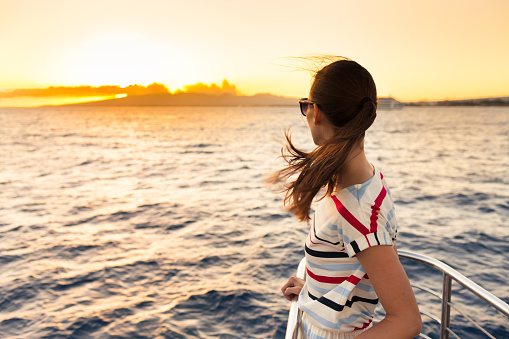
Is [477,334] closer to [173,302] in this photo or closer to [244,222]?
[173,302]

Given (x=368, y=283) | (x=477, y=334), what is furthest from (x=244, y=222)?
(x=368, y=283)

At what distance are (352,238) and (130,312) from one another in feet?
19.5

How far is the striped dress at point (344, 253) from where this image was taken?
1181mm

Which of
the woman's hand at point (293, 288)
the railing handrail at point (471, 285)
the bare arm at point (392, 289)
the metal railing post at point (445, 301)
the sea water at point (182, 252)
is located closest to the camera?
the bare arm at point (392, 289)

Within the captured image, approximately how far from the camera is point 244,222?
36.9ft

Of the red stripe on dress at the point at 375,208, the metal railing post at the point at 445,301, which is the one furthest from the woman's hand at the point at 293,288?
the metal railing post at the point at 445,301

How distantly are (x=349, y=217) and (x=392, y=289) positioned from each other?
0.25 metres

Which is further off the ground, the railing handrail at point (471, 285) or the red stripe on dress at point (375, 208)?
the red stripe on dress at point (375, 208)

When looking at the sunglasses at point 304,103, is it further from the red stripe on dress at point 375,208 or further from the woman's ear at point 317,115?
the red stripe on dress at point 375,208

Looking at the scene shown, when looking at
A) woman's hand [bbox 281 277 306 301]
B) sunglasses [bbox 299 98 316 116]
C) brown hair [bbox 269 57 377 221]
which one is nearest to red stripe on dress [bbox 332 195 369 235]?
brown hair [bbox 269 57 377 221]

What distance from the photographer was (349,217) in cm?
120

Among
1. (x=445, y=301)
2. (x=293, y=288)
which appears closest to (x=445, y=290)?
(x=445, y=301)

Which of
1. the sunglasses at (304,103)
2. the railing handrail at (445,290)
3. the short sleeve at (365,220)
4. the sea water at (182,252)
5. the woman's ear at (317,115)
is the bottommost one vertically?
the sea water at (182,252)

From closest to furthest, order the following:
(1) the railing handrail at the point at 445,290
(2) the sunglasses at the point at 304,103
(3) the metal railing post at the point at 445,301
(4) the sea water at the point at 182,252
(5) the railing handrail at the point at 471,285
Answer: (2) the sunglasses at the point at 304,103 → (1) the railing handrail at the point at 445,290 → (5) the railing handrail at the point at 471,285 → (3) the metal railing post at the point at 445,301 → (4) the sea water at the point at 182,252
